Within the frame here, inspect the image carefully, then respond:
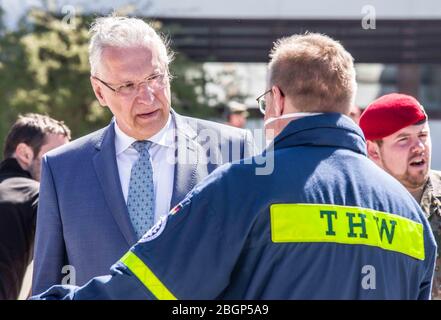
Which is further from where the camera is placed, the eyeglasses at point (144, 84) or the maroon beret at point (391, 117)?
the maroon beret at point (391, 117)

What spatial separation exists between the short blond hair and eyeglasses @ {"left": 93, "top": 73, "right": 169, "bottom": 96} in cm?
106

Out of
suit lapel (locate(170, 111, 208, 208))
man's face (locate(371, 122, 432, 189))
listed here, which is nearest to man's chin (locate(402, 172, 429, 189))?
man's face (locate(371, 122, 432, 189))

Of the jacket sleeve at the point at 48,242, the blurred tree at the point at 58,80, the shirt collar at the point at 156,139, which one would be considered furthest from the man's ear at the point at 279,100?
the blurred tree at the point at 58,80

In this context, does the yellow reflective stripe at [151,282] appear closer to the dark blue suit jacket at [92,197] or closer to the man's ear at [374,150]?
the dark blue suit jacket at [92,197]

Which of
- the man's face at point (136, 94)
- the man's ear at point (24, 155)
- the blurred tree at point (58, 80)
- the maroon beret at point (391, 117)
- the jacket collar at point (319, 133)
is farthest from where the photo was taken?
the blurred tree at point (58, 80)

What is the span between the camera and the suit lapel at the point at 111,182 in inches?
130

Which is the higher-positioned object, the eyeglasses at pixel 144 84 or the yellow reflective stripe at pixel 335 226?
the eyeglasses at pixel 144 84

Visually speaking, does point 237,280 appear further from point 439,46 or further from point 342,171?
point 439,46

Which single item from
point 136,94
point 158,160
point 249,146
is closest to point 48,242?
point 158,160

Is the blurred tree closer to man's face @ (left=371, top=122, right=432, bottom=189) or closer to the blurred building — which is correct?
the blurred building

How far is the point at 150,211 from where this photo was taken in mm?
3363

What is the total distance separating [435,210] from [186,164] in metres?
1.28

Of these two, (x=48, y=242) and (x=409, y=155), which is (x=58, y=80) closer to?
(x=409, y=155)

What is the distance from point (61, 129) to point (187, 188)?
223 cm
